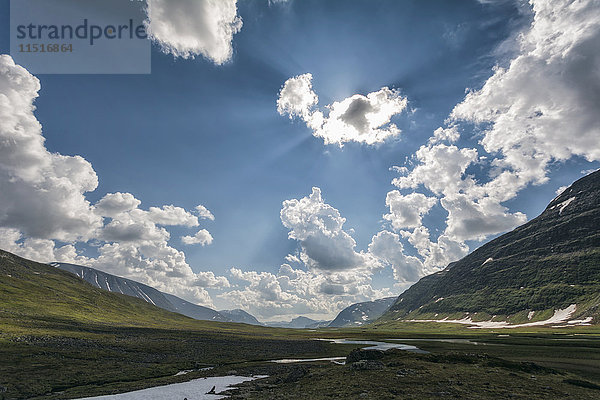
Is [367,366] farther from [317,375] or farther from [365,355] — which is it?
[317,375]

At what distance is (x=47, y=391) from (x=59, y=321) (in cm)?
12948

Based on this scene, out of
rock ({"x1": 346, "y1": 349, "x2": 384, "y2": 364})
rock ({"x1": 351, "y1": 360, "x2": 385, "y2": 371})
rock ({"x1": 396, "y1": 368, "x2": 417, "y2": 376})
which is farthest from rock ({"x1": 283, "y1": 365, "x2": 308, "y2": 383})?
rock ({"x1": 396, "y1": 368, "x2": 417, "y2": 376})

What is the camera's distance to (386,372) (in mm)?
45750

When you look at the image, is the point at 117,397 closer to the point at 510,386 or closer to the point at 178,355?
the point at 178,355

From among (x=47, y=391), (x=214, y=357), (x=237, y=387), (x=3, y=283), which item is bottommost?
(x=214, y=357)

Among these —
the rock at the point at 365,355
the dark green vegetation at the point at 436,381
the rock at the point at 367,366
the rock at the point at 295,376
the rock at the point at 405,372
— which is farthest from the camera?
the rock at the point at 365,355

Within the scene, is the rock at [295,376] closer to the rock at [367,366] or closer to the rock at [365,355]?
the rock at [367,366]

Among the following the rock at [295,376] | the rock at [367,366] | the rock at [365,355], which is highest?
the rock at [295,376]

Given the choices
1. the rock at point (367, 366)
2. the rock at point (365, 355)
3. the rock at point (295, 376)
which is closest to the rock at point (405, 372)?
the rock at point (367, 366)

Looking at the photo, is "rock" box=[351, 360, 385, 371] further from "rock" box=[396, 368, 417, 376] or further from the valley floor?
"rock" box=[396, 368, 417, 376]

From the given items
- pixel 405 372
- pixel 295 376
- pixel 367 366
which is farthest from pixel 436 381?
pixel 295 376

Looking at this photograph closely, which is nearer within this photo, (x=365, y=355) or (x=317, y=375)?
(x=317, y=375)

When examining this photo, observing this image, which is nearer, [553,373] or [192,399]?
[192,399]

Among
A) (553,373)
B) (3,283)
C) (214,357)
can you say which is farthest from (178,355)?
(3,283)
